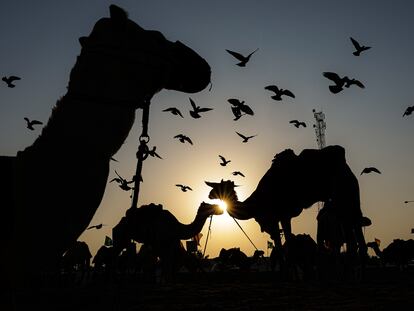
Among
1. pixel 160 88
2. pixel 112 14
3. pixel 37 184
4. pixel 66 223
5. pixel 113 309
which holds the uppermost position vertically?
pixel 112 14

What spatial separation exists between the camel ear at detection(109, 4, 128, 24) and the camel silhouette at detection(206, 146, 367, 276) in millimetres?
9144

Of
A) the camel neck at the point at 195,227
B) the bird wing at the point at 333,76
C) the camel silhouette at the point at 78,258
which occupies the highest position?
the bird wing at the point at 333,76

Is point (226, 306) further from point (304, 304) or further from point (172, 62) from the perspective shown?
point (172, 62)

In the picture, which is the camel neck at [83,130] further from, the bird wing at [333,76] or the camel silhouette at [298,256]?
the bird wing at [333,76]

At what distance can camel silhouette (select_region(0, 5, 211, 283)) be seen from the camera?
97.0 inches

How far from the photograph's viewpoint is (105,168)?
8.74 ft

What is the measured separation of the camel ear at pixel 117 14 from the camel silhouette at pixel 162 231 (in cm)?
1086

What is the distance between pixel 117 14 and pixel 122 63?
0.31 meters

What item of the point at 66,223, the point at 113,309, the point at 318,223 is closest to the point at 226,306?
the point at 113,309

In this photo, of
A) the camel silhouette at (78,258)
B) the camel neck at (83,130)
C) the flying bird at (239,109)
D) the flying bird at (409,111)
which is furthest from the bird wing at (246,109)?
the camel silhouette at (78,258)

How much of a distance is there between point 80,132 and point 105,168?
0.28 m

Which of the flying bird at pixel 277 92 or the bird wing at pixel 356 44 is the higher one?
the bird wing at pixel 356 44

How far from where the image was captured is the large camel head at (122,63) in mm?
2746

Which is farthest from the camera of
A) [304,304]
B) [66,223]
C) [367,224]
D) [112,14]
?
[367,224]
